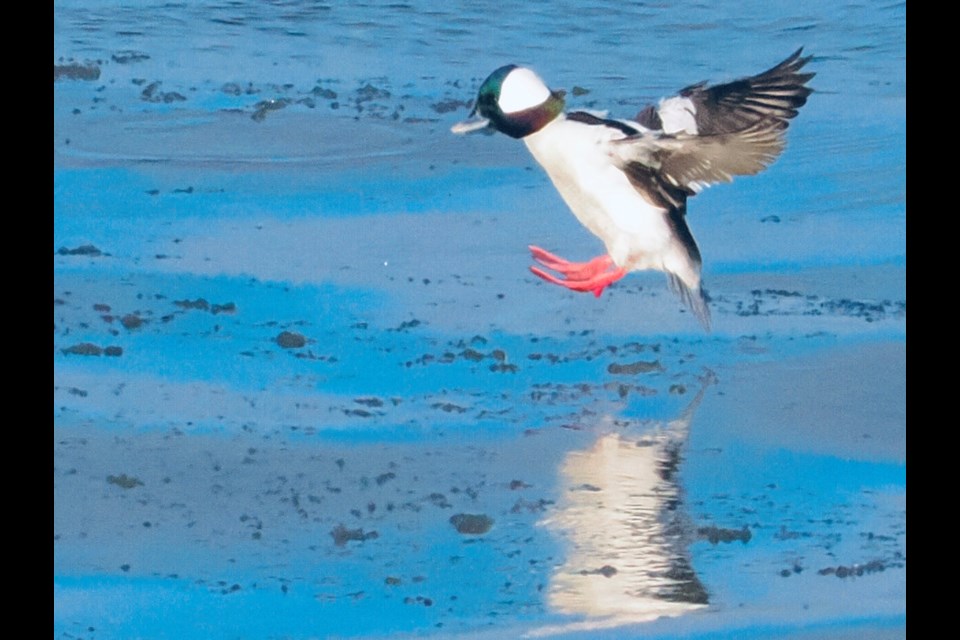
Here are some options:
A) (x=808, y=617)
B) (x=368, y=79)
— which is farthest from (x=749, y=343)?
(x=368, y=79)

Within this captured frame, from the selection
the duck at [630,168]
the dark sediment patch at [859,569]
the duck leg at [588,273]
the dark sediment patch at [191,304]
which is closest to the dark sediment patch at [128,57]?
the dark sediment patch at [191,304]

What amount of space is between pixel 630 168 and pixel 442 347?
0.34 meters

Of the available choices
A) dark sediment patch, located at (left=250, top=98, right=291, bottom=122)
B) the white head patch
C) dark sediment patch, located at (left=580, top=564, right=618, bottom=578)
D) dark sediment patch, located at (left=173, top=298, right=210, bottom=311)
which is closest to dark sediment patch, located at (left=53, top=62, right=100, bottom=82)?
dark sediment patch, located at (left=250, top=98, right=291, bottom=122)

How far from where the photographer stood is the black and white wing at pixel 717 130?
5.95 ft

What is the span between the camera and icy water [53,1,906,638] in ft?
5.81

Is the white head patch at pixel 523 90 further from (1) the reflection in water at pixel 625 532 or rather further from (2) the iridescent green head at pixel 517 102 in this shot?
(1) the reflection in water at pixel 625 532

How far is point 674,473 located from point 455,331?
0.34 m

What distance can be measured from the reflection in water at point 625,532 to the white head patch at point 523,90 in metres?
0.44

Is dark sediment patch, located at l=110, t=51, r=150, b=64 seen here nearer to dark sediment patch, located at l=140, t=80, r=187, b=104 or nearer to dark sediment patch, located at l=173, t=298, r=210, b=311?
dark sediment patch, located at l=140, t=80, r=187, b=104

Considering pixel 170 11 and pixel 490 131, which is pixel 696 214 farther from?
pixel 170 11

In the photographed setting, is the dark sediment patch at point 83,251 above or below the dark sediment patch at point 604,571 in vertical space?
above

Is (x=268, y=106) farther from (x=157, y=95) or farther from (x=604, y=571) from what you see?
(x=604, y=571)

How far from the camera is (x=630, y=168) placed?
1812 millimetres

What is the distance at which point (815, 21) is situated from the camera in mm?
1909
